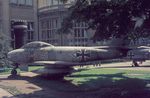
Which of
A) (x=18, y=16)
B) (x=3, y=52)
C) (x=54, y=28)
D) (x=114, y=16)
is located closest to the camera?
(x=114, y=16)

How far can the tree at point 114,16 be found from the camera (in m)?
15.6

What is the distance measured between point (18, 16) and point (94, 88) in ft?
128

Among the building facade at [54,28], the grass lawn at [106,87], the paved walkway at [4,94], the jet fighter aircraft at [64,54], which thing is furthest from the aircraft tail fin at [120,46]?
the building facade at [54,28]

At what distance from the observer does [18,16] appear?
57062 mm

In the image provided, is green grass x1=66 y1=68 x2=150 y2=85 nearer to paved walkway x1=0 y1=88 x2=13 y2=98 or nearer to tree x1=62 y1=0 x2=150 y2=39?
paved walkway x1=0 y1=88 x2=13 y2=98

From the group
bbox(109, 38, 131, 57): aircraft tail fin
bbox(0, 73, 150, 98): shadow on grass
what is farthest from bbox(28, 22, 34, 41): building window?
bbox(0, 73, 150, 98): shadow on grass

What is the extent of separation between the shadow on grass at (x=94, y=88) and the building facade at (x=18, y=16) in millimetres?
30836

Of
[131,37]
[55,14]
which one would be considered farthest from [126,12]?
[55,14]

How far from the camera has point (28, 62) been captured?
25.7 metres

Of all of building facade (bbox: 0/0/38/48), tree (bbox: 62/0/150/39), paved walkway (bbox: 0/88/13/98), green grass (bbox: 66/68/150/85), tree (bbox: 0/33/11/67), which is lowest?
green grass (bbox: 66/68/150/85)

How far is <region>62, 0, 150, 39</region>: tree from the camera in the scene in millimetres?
15609

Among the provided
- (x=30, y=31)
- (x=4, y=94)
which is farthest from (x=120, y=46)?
(x=30, y=31)

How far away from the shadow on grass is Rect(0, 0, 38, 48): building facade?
30836 mm

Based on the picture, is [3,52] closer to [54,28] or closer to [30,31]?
[54,28]
